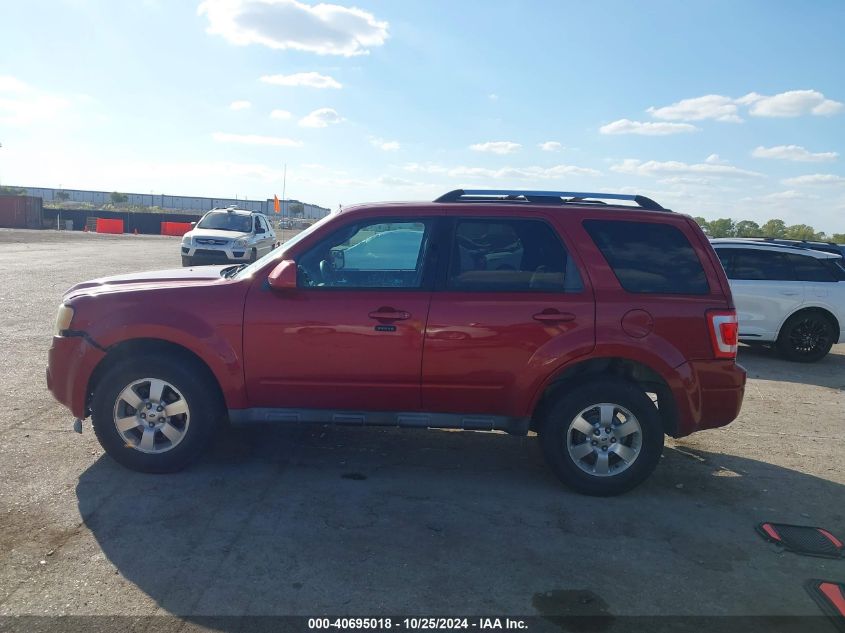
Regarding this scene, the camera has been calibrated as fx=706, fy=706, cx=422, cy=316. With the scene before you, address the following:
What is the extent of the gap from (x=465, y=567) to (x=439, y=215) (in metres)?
2.44

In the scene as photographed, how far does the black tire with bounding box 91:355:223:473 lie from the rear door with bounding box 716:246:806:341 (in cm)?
827

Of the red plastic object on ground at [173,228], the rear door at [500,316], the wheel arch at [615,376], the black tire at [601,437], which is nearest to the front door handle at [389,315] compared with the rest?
the rear door at [500,316]

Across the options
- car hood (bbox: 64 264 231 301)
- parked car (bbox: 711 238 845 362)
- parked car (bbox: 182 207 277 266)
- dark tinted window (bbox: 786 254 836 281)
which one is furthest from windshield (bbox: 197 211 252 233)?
car hood (bbox: 64 264 231 301)

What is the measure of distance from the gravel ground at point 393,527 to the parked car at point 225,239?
39.4ft

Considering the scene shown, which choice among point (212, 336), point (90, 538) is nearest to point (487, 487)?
point (212, 336)

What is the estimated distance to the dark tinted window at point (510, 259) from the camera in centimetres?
498

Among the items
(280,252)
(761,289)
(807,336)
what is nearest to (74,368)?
(280,252)

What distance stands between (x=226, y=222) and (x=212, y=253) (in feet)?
5.78

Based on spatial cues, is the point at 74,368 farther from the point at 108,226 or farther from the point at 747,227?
the point at 108,226

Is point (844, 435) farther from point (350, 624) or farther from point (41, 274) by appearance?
point (41, 274)

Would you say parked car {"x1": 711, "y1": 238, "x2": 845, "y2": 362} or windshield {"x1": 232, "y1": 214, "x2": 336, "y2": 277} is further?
parked car {"x1": 711, "y1": 238, "x2": 845, "y2": 362}

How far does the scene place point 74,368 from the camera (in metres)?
5.00

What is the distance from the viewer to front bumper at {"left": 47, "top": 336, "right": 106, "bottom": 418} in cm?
499

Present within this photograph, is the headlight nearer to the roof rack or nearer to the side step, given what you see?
the side step
